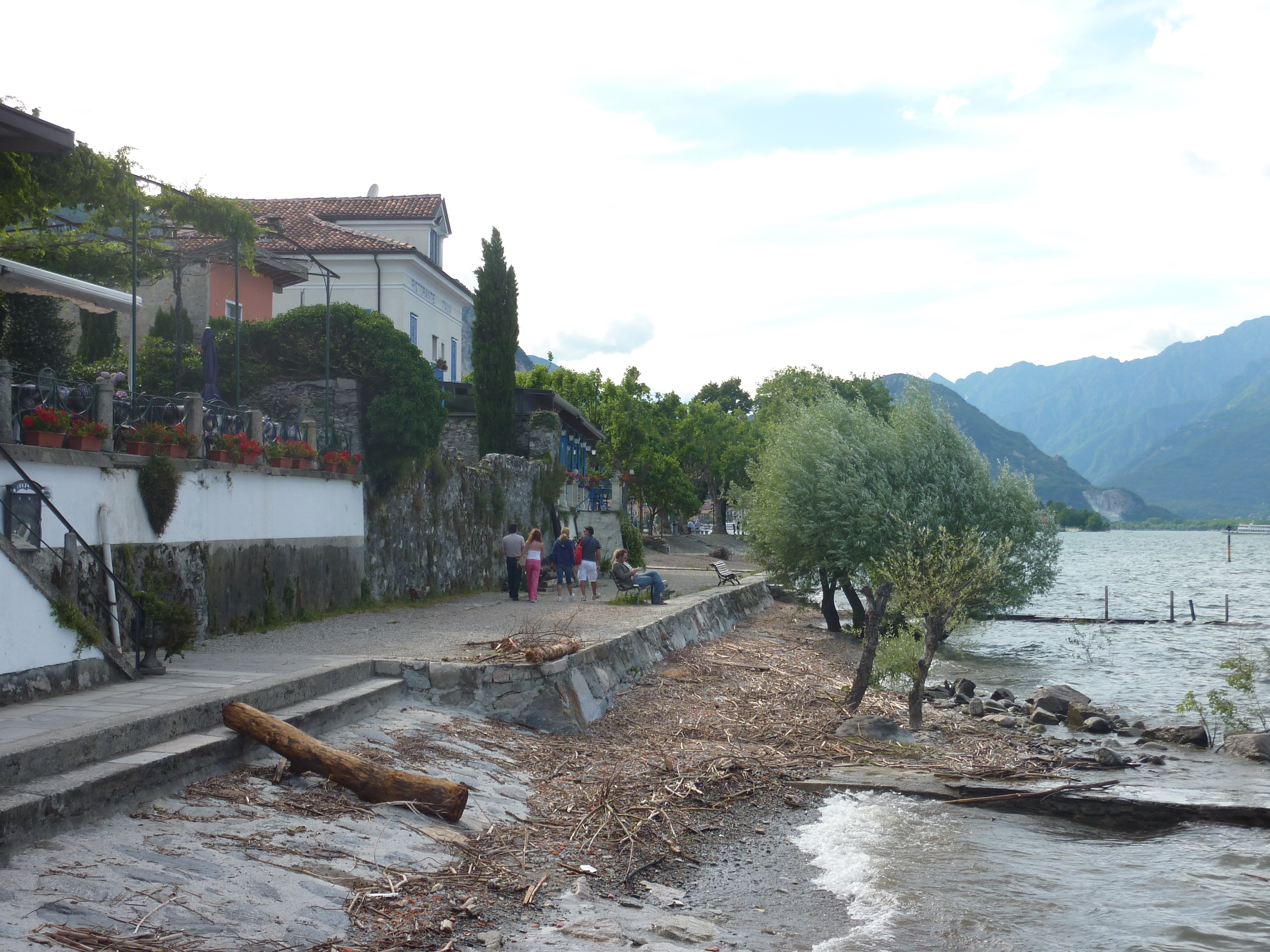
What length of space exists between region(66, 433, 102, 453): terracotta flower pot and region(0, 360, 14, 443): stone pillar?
1213 millimetres

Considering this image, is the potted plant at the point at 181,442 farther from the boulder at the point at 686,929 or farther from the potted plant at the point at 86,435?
the boulder at the point at 686,929

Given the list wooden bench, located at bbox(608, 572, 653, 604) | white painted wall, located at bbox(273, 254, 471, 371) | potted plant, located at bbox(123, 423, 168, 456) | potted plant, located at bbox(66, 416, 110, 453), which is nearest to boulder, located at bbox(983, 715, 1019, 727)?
wooden bench, located at bbox(608, 572, 653, 604)

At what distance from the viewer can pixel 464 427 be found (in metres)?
33.7

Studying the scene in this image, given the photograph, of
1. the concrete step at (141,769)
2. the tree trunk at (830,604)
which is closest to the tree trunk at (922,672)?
the concrete step at (141,769)

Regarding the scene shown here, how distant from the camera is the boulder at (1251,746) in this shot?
14.0 metres

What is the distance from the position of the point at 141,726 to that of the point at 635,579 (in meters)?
14.6

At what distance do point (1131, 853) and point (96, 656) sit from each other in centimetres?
911

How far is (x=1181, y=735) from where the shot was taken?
15320 millimetres

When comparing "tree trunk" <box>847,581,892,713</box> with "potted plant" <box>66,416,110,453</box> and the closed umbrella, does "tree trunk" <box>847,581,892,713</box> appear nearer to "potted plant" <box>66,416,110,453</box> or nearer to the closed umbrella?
"potted plant" <box>66,416,110,453</box>

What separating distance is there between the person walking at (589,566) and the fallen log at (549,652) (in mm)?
8966

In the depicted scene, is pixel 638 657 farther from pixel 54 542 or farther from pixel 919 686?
pixel 54 542

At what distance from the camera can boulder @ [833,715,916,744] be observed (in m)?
12.8

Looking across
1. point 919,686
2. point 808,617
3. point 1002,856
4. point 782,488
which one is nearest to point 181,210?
point 919,686

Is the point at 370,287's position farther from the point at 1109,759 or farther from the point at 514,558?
the point at 1109,759
